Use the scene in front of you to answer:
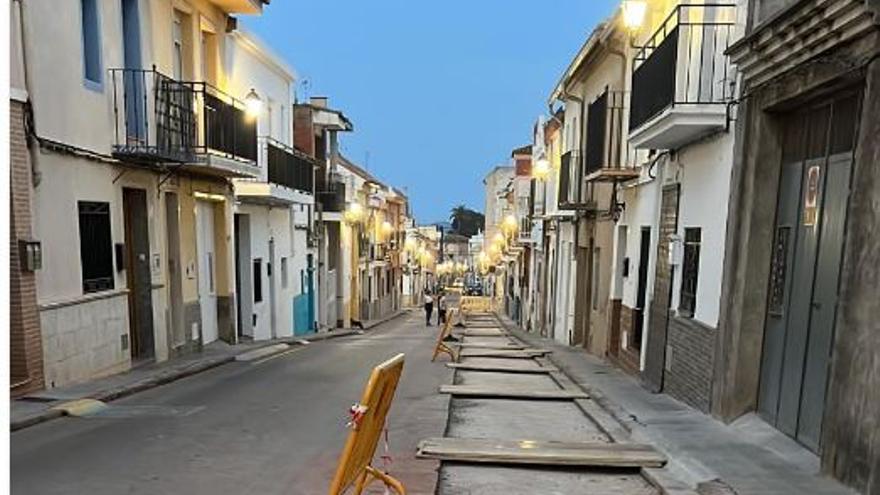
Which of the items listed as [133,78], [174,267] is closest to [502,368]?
[174,267]

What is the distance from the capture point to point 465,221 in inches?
5172

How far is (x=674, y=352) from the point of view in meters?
8.83

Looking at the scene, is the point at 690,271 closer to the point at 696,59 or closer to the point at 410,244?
the point at 696,59

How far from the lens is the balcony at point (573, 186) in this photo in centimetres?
1590

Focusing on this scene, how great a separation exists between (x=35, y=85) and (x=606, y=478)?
7532mm

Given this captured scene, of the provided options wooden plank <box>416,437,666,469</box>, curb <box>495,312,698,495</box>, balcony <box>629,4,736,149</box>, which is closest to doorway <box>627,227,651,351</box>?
curb <box>495,312,698,495</box>

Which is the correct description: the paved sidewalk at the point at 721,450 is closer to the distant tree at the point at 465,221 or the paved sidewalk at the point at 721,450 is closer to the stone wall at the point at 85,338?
the stone wall at the point at 85,338

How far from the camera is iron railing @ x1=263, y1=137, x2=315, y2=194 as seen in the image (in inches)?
698

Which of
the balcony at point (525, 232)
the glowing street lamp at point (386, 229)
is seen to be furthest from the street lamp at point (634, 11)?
the glowing street lamp at point (386, 229)

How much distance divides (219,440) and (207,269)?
8.93 meters

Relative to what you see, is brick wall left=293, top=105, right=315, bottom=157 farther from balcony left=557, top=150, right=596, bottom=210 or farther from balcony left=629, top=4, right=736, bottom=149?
balcony left=629, top=4, right=736, bottom=149

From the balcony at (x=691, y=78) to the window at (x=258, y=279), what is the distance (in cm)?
1187

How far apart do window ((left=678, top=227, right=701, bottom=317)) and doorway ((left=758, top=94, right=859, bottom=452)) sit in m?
1.68

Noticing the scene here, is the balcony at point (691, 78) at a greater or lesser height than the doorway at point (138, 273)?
greater
